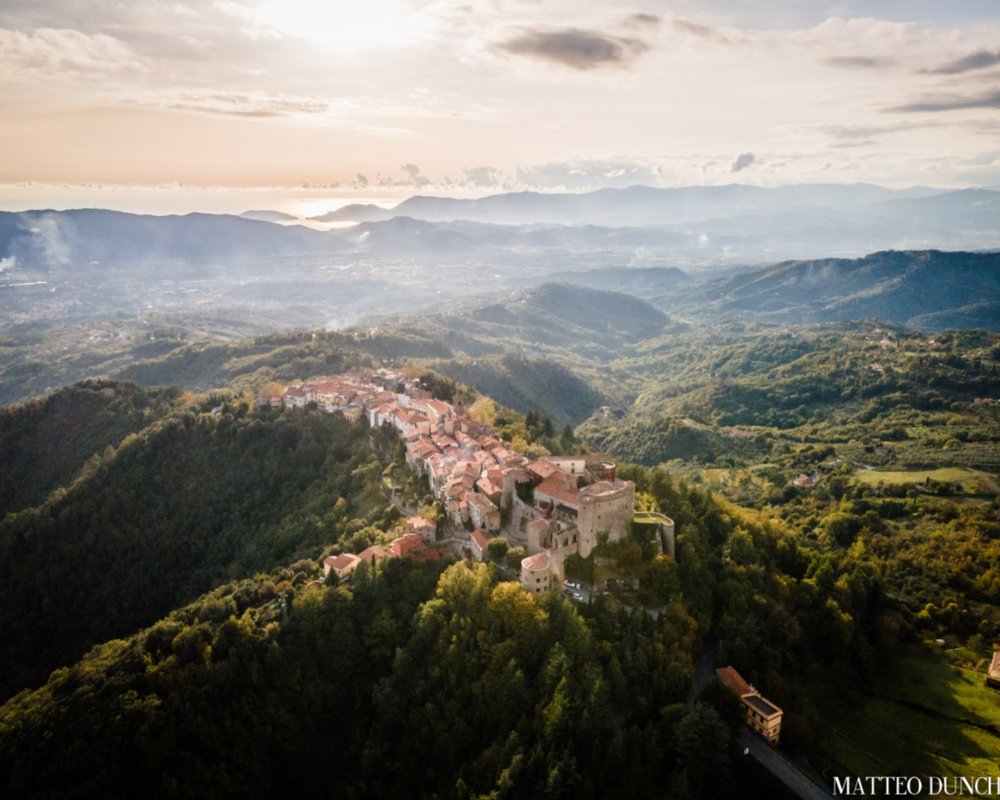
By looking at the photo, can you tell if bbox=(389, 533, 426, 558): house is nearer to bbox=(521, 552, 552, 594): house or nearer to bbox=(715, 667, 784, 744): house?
bbox=(521, 552, 552, 594): house

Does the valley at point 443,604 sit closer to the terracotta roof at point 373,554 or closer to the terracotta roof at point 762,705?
the terracotta roof at point 373,554

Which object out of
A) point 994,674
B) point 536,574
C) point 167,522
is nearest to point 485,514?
point 536,574

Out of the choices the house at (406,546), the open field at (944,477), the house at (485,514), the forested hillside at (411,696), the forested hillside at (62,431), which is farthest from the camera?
the open field at (944,477)

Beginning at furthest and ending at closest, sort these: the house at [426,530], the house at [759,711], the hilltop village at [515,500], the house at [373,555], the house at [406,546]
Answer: the house at [426,530], the house at [406,546], the house at [373,555], the hilltop village at [515,500], the house at [759,711]

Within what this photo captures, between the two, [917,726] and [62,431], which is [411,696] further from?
[62,431]

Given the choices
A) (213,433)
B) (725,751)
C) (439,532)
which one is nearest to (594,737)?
(725,751)

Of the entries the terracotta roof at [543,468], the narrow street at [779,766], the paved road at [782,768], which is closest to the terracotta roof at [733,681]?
the narrow street at [779,766]

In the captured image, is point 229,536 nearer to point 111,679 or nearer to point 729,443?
point 111,679
